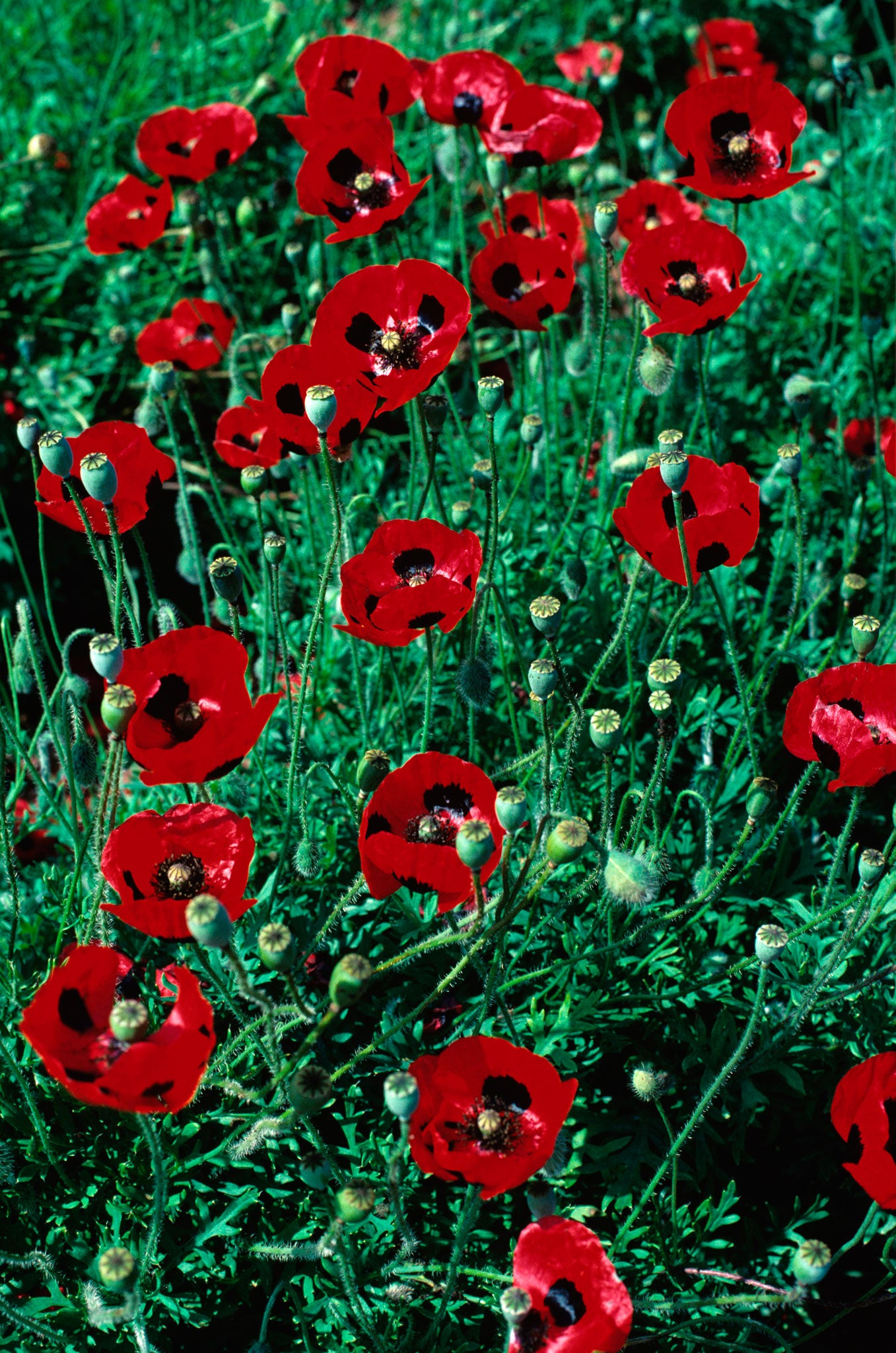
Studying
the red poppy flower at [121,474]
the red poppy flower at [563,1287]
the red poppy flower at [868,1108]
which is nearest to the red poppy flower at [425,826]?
the red poppy flower at [563,1287]

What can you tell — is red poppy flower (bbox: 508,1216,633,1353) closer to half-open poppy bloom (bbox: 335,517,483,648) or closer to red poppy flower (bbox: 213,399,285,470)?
half-open poppy bloom (bbox: 335,517,483,648)

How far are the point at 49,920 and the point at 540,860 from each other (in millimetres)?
1104

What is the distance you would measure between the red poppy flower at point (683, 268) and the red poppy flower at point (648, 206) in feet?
0.99

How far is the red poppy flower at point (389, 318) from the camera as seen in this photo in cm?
247

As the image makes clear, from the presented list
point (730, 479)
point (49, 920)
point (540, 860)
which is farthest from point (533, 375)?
point (49, 920)

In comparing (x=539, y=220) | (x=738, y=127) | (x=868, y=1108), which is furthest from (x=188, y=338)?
(x=868, y=1108)

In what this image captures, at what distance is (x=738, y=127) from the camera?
293 centimetres

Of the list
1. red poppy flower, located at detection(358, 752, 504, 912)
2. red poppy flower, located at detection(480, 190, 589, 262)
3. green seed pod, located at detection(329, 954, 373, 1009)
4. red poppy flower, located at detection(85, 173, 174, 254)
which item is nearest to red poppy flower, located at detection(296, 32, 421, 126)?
red poppy flower, located at detection(480, 190, 589, 262)

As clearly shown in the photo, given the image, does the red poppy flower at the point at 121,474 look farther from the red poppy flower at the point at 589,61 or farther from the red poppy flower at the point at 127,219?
the red poppy flower at the point at 589,61

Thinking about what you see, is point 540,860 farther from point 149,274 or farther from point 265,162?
point 265,162

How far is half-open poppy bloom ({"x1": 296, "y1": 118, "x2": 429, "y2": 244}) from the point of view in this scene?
112 inches

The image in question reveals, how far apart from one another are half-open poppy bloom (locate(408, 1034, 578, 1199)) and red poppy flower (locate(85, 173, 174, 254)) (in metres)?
2.38

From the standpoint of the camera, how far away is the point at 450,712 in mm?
3254

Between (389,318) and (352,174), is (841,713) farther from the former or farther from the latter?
(352,174)
